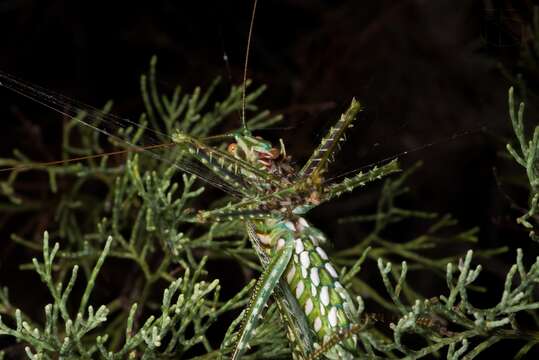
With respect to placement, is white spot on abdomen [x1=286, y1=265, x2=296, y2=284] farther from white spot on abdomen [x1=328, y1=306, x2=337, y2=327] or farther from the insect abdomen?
white spot on abdomen [x1=328, y1=306, x2=337, y2=327]

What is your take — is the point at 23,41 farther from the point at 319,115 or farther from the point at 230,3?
the point at 319,115

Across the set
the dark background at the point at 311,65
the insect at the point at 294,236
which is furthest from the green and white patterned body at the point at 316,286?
the dark background at the point at 311,65

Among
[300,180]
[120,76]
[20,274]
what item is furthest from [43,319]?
[300,180]

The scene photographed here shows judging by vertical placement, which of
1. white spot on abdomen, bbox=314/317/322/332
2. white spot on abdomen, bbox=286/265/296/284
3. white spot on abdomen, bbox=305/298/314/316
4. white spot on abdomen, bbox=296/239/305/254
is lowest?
white spot on abdomen, bbox=314/317/322/332

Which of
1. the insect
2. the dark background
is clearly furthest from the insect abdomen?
the dark background

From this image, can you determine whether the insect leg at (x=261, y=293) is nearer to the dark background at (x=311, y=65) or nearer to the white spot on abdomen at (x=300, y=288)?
the white spot on abdomen at (x=300, y=288)

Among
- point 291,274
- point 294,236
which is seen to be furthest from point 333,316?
point 294,236
